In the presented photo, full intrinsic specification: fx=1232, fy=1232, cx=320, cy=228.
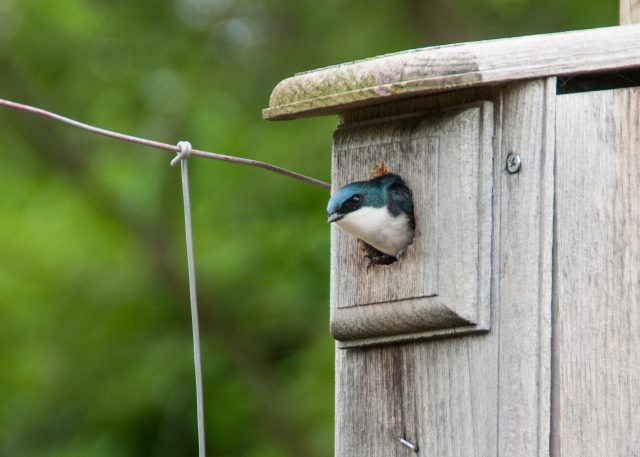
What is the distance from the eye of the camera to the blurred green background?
A: 5.63 metres

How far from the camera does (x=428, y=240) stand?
2043mm

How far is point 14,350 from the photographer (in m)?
6.02

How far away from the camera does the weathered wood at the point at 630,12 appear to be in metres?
2.33

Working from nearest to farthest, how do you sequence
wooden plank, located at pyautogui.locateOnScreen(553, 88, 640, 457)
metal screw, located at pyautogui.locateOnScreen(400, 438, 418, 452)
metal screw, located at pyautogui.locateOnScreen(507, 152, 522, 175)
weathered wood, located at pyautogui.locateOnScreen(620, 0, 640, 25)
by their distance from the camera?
wooden plank, located at pyautogui.locateOnScreen(553, 88, 640, 457)
metal screw, located at pyautogui.locateOnScreen(507, 152, 522, 175)
metal screw, located at pyautogui.locateOnScreen(400, 438, 418, 452)
weathered wood, located at pyautogui.locateOnScreen(620, 0, 640, 25)

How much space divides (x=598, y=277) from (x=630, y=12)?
28.7 inches

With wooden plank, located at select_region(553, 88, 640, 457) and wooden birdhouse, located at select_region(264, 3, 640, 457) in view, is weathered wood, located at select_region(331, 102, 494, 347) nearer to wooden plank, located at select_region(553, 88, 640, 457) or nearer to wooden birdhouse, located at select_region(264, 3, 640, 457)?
wooden birdhouse, located at select_region(264, 3, 640, 457)

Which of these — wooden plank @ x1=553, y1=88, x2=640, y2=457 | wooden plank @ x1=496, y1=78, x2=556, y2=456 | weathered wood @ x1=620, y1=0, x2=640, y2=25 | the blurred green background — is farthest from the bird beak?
the blurred green background

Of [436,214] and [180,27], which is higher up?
[180,27]

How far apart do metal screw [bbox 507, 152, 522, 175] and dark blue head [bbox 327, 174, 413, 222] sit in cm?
23

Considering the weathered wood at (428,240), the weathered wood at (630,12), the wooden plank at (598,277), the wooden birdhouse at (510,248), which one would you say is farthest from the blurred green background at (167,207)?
the wooden plank at (598,277)

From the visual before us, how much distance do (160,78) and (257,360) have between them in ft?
4.66

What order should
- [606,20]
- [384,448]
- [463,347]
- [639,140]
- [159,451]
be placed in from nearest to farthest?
[639,140]
[463,347]
[384,448]
[606,20]
[159,451]

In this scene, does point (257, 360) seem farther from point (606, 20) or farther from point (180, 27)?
point (606, 20)

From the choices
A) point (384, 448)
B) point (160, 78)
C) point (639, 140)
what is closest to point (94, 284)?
point (160, 78)
